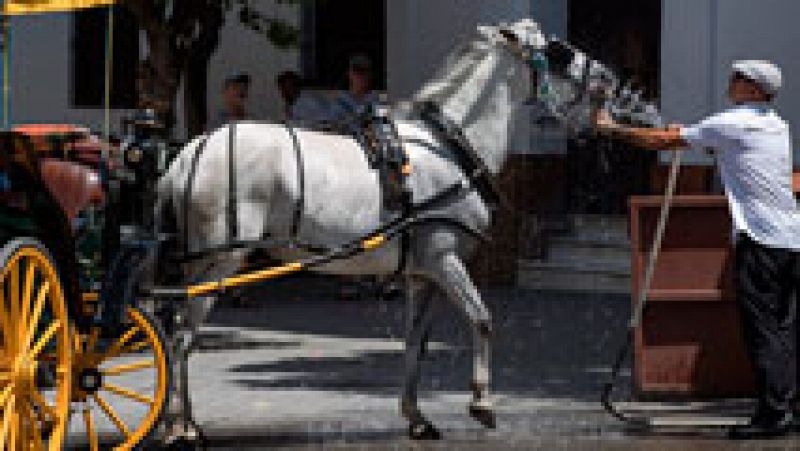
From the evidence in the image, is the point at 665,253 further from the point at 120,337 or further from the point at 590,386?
the point at 120,337

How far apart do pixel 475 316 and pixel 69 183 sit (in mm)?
2282

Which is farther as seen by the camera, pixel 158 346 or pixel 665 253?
pixel 665 253

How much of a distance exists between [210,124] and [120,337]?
1252 cm

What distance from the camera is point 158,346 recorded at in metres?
8.81

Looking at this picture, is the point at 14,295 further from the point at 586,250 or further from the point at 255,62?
the point at 255,62

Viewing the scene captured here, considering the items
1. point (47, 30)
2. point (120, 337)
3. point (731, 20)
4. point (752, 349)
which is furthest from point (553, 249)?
point (120, 337)

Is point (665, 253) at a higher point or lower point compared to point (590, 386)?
higher

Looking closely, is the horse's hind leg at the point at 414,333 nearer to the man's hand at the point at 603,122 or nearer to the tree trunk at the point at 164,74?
the man's hand at the point at 603,122

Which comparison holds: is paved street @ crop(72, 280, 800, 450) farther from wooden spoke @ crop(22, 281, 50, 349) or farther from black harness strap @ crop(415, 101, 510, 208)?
wooden spoke @ crop(22, 281, 50, 349)

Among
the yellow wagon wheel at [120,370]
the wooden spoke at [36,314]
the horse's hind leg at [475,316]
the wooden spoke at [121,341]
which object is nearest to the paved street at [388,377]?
the horse's hind leg at [475,316]

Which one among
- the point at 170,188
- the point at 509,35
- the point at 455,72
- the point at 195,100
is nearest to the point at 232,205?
the point at 170,188

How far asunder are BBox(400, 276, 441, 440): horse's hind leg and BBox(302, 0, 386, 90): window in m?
10.8

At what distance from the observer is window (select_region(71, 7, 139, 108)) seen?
22.3 meters

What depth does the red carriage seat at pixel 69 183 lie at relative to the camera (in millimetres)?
8625
